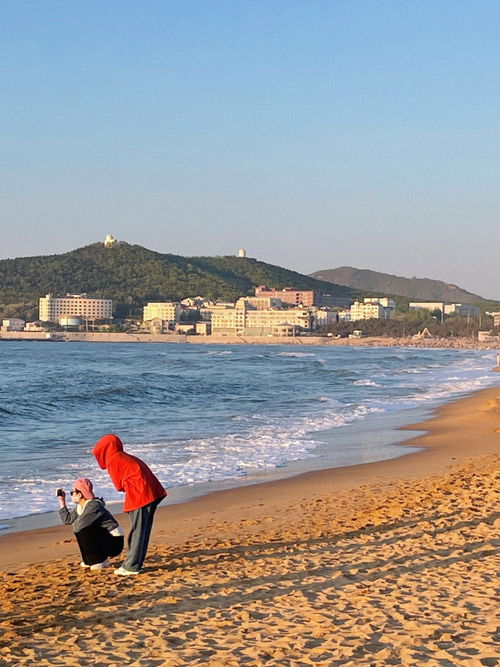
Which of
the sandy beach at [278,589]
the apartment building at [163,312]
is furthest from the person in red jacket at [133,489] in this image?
the apartment building at [163,312]

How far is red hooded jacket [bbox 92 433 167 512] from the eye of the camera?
22.4 feet

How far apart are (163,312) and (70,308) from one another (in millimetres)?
19169

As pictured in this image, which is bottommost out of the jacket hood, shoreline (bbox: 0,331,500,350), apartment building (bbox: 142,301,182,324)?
shoreline (bbox: 0,331,500,350)

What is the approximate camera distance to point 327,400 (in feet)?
91.6

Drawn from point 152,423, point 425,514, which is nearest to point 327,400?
point 152,423

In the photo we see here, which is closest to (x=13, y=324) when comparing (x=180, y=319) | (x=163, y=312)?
(x=163, y=312)

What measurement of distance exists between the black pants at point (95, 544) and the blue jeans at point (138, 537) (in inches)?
9.5

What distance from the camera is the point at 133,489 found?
6848 millimetres

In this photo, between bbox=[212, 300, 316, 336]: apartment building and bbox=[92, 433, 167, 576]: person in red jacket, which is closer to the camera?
bbox=[92, 433, 167, 576]: person in red jacket

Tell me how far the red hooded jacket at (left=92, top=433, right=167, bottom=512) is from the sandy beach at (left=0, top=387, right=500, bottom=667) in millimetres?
555

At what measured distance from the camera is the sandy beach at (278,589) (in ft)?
16.1

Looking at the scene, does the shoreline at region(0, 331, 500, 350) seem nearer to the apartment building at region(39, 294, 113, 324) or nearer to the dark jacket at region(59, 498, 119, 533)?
the apartment building at region(39, 294, 113, 324)

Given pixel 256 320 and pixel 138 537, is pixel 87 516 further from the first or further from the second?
pixel 256 320

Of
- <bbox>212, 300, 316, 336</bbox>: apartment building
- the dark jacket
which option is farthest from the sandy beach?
<bbox>212, 300, 316, 336</bbox>: apartment building
